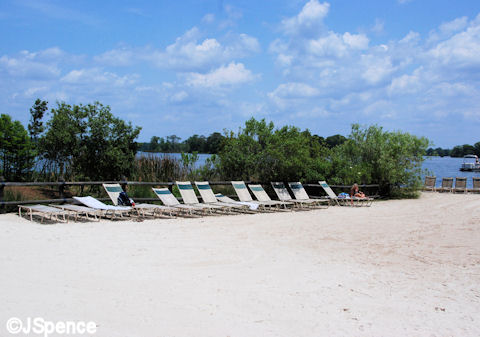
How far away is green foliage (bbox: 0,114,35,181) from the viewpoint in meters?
13.0

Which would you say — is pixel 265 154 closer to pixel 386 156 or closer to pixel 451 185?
pixel 386 156

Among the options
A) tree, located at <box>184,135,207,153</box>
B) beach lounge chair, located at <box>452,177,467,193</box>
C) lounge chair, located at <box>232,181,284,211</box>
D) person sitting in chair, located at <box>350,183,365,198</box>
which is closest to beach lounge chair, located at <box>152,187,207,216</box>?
lounge chair, located at <box>232,181,284,211</box>

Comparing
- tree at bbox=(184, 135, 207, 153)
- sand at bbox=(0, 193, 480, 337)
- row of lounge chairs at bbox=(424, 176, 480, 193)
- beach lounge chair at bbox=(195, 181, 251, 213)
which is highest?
tree at bbox=(184, 135, 207, 153)

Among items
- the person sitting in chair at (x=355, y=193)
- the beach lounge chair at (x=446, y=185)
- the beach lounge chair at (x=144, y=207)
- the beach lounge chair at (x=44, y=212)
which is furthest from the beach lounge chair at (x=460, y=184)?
the beach lounge chair at (x=44, y=212)

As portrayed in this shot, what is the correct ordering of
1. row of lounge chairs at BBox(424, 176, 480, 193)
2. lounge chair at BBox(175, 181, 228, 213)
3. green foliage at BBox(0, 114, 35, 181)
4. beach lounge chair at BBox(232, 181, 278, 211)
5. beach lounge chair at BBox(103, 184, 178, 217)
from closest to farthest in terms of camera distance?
1. beach lounge chair at BBox(103, 184, 178, 217)
2. lounge chair at BBox(175, 181, 228, 213)
3. beach lounge chair at BBox(232, 181, 278, 211)
4. green foliage at BBox(0, 114, 35, 181)
5. row of lounge chairs at BBox(424, 176, 480, 193)

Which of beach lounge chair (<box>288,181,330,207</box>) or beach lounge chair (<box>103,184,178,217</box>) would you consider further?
beach lounge chair (<box>288,181,330,207</box>)

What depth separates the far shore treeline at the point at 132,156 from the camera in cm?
1377

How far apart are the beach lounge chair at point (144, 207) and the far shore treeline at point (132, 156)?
1.90 m

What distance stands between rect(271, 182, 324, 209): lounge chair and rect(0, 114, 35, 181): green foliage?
780 cm

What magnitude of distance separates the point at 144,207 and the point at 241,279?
5.68 m

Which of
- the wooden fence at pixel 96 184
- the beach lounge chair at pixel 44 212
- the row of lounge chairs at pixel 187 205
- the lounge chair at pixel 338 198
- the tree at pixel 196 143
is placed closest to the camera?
the beach lounge chair at pixel 44 212

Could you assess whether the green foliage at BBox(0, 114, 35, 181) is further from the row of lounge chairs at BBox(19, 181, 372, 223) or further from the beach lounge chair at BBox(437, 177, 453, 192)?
the beach lounge chair at BBox(437, 177, 453, 192)

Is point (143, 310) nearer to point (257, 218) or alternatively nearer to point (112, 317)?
point (112, 317)

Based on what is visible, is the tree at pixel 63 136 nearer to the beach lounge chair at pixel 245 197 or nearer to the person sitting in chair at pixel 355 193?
the beach lounge chair at pixel 245 197
